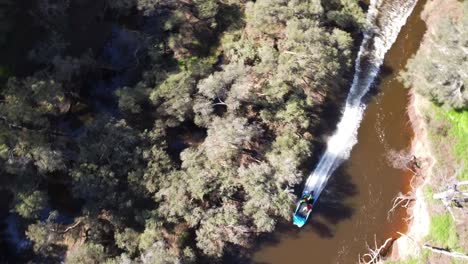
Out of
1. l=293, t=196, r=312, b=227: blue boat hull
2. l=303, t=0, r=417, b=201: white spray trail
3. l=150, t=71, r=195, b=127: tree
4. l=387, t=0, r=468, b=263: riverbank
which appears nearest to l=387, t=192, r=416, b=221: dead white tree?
l=387, t=0, r=468, b=263: riverbank

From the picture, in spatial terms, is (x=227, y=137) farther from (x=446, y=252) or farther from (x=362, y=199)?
(x=446, y=252)

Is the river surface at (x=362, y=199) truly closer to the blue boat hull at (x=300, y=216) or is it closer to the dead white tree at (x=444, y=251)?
the blue boat hull at (x=300, y=216)

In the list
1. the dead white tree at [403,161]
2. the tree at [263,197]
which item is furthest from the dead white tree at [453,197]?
the tree at [263,197]

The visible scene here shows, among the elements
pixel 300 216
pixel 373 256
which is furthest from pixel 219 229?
pixel 373 256

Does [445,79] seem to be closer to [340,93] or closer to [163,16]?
[340,93]

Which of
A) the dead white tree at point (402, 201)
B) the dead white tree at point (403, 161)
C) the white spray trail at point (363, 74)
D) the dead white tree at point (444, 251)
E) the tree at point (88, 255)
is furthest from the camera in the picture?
the dead white tree at point (403, 161)

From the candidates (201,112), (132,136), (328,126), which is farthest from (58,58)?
(328,126)

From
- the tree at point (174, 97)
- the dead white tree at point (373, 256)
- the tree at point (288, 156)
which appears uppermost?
the tree at point (174, 97)
